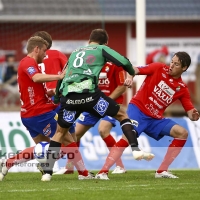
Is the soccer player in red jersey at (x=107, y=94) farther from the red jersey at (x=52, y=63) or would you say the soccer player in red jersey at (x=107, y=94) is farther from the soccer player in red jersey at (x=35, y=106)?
the soccer player in red jersey at (x=35, y=106)

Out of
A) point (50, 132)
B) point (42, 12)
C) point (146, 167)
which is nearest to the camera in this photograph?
point (50, 132)

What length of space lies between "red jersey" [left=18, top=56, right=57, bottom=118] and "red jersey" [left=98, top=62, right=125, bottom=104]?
1933mm

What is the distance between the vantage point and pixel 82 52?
32.6 feet

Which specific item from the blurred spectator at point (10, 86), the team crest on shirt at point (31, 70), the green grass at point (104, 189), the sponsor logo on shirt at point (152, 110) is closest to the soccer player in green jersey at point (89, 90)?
the team crest on shirt at point (31, 70)

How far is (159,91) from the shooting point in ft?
35.8

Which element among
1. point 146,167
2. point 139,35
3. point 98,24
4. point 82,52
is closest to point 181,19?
point 98,24

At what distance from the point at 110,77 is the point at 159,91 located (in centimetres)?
152

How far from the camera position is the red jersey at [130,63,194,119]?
35.7 feet

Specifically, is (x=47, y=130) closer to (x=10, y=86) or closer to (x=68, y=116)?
(x=68, y=116)

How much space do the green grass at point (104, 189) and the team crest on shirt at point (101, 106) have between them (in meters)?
0.98

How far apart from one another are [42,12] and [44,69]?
11505 mm

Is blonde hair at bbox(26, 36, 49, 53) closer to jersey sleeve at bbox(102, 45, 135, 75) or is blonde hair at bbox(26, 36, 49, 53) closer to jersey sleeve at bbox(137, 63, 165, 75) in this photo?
jersey sleeve at bbox(102, 45, 135, 75)

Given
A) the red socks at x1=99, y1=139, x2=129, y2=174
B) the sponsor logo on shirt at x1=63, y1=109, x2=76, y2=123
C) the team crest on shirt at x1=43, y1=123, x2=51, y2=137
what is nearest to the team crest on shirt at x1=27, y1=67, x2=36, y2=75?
the sponsor logo on shirt at x1=63, y1=109, x2=76, y2=123

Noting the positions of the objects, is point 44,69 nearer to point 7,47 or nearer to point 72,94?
point 72,94
